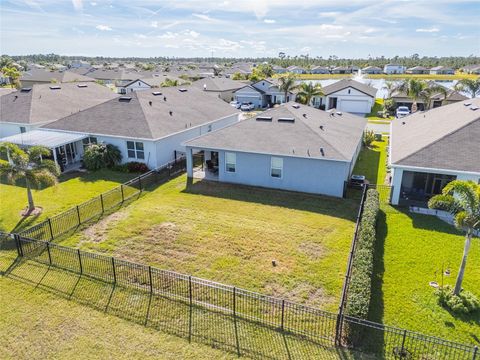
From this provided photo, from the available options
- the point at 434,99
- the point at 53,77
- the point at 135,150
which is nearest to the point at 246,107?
the point at 434,99

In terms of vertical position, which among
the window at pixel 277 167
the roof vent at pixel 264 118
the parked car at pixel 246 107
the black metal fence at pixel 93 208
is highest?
the roof vent at pixel 264 118

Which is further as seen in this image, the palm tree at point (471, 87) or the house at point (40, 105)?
the palm tree at point (471, 87)

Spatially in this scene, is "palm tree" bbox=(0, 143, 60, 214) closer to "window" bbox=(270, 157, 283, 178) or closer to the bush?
"window" bbox=(270, 157, 283, 178)

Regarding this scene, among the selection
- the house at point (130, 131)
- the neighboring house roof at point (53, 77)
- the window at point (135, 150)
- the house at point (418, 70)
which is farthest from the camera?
the house at point (418, 70)

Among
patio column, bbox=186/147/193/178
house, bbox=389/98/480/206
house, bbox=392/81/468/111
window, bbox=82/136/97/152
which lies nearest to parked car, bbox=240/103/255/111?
house, bbox=392/81/468/111

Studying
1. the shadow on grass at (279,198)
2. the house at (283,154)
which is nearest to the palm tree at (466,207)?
the shadow on grass at (279,198)

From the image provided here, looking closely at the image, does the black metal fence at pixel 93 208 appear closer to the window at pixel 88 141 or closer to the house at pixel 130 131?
the house at pixel 130 131
